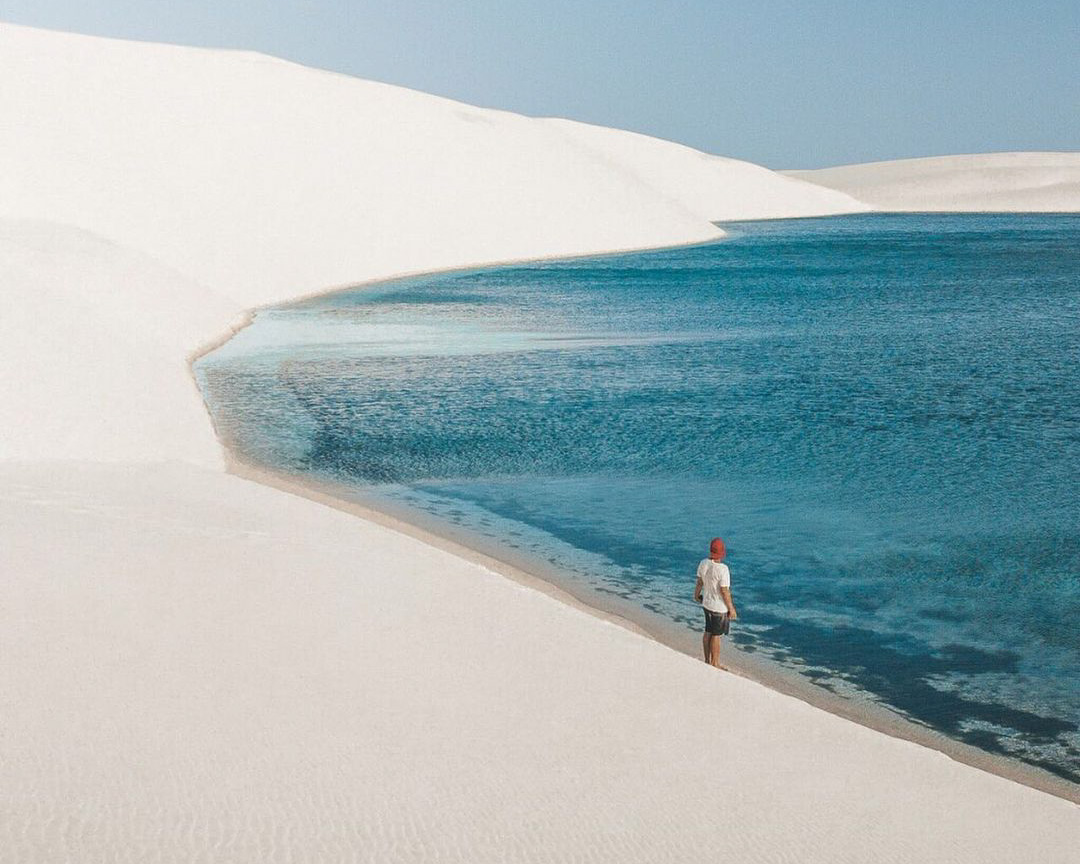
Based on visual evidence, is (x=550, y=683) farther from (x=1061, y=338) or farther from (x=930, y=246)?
(x=930, y=246)

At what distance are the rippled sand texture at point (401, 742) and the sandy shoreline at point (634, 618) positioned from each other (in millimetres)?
819

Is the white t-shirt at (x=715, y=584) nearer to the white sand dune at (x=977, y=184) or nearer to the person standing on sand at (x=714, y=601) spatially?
the person standing on sand at (x=714, y=601)

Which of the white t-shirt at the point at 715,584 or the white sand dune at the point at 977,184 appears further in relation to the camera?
the white sand dune at the point at 977,184

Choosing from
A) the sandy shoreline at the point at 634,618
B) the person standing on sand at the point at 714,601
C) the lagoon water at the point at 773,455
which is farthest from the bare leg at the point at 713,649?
the lagoon water at the point at 773,455

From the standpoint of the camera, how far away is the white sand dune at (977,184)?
158 metres

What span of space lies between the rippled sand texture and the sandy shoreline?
82 centimetres

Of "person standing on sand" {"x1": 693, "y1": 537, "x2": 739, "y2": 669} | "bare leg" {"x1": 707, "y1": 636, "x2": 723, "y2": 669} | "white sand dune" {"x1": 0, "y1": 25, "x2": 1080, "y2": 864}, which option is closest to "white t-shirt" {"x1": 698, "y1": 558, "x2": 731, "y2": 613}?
"person standing on sand" {"x1": 693, "y1": 537, "x2": 739, "y2": 669}

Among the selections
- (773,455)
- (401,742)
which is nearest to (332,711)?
(401,742)

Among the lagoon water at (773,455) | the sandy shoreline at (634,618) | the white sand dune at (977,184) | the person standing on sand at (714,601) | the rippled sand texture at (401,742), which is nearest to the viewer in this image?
the rippled sand texture at (401,742)

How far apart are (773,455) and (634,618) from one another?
7.31 metres

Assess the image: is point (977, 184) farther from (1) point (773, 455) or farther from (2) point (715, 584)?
(2) point (715, 584)

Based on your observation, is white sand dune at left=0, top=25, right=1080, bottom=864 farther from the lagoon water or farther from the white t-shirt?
the lagoon water

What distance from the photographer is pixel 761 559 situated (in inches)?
534

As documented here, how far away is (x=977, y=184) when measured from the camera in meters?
173
